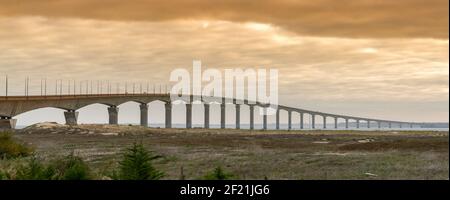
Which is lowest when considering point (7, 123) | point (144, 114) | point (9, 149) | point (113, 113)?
point (9, 149)

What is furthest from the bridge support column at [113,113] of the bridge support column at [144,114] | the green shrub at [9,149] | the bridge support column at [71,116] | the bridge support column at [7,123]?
the green shrub at [9,149]

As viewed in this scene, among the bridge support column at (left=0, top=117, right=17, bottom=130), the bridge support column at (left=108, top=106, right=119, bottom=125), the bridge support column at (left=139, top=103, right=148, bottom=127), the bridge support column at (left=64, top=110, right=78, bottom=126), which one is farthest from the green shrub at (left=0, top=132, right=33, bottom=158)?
the bridge support column at (left=139, top=103, right=148, bottom=127)

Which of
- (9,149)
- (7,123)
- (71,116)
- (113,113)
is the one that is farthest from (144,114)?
(9,149)

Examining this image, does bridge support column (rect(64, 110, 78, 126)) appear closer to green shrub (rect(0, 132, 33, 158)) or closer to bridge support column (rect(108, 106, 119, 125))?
bridge support column (rect(108, 106, 119, 125))

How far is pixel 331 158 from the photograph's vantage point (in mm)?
36062

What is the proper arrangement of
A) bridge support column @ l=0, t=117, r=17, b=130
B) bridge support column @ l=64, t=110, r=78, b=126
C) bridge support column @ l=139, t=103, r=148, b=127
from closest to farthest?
bridge support column @ l=0, t=117, r=17, b=130, bridge support column @ l=64, t=110, r=78, b=126, bridge support column @ l=139, t=103, r=148, b=127

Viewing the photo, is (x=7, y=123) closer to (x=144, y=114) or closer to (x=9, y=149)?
(x=144, y=114)

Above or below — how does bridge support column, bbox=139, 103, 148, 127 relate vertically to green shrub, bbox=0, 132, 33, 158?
above

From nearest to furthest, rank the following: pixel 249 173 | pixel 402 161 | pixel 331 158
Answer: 1. pixel 249 173
2. pixel 402 161
3. pixel 331 158

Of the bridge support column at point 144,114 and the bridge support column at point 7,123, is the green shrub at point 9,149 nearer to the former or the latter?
the bridge support column at point 7,123
